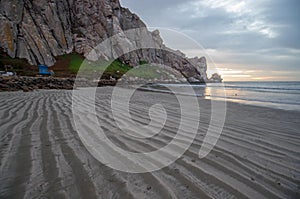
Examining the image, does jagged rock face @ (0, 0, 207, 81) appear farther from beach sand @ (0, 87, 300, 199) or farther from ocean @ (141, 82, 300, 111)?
beach sand @ (0, 87, 300, 199)

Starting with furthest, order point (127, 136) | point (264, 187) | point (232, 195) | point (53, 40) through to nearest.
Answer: point (53, 40)
point (127, 136)
point (264, 187)
point (232, 195)

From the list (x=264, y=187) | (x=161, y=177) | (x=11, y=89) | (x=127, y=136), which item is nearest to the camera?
(x=264, y=187)

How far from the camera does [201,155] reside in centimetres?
351

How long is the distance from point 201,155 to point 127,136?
1.85 metres

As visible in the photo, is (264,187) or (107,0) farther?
(107,0)

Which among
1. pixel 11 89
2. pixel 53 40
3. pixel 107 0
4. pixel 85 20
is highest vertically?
pixel 107 0

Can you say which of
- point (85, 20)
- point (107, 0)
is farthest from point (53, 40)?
point (107, 0)

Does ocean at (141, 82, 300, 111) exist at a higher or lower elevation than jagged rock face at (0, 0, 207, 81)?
lower

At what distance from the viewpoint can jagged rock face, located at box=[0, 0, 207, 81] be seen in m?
51.6

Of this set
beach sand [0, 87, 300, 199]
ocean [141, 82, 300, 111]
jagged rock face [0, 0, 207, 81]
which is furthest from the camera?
jagged rock face [0, 0, 207, 81]

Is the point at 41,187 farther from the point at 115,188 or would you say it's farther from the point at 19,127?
the point at 19,127

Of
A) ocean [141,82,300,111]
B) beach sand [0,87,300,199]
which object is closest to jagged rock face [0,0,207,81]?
ocean [141,82,300,111]

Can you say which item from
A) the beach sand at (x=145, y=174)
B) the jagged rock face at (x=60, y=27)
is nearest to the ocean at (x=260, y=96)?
the beach sand at (x=145, y=174)

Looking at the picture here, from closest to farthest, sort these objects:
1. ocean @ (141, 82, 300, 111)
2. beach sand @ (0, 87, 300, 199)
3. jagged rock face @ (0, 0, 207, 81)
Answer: beach sand @ (0, 87, 300, 199) → ocean @ (141, 82, 300, 111) → jagged rock face @ (0, 0, 207, 81)
